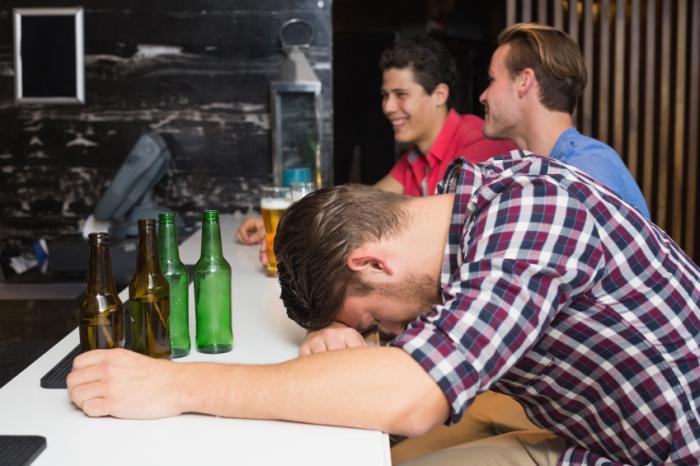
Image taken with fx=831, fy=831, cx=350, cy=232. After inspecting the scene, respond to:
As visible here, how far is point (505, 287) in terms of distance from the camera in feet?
3.34

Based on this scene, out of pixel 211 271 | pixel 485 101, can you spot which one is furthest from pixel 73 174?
pixel 211 271

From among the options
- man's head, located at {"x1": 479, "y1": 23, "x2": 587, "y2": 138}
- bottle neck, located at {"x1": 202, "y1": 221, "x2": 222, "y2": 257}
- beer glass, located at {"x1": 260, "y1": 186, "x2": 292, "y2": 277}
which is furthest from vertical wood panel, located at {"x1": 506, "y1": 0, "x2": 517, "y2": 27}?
bottle neck, located at {"x1": 202, "y1": 221, "x2": 222, "y2": 257}

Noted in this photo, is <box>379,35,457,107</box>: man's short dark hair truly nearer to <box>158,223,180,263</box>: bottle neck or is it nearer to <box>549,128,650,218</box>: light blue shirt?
<box>549,128,650,218</box>: light blue shirt

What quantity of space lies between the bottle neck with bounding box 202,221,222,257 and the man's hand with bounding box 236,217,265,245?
127 centimetres

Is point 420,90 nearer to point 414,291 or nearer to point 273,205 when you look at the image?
point 273,205

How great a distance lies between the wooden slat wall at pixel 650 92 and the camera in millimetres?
4398

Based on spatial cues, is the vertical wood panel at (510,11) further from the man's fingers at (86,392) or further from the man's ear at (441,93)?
the man's fingers at (86,392)

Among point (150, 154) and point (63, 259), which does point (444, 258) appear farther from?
point (150, 154)

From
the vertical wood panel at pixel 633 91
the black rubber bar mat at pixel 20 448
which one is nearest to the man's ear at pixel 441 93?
the vertical wood panel at pixel 633 91

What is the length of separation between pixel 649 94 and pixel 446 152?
1.76m

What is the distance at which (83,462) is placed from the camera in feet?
3.12

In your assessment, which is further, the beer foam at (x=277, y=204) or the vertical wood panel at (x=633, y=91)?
the vertical wood panel at (x=633, y=91)

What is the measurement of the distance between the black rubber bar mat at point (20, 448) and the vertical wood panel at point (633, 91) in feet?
13.1

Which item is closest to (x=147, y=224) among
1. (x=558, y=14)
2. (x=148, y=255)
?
(x=148, y=255)
